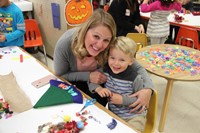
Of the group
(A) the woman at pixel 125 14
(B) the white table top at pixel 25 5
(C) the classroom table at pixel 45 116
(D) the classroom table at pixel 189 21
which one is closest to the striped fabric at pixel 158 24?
(A) the woman at pixel 125 14

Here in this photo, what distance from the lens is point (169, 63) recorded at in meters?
2.02

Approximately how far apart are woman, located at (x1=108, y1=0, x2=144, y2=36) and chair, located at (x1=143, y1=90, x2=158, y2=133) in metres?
1.63

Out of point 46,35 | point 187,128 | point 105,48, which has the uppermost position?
point 105,48

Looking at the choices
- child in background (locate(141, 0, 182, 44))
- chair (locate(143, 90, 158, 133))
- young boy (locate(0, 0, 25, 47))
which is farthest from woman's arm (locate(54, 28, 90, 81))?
child in background (locate(141, 0, 182, 44))

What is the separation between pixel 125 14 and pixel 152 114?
5.72 ft

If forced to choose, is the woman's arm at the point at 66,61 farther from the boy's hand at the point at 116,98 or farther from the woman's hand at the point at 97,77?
the boy's hand at the point at 116,98

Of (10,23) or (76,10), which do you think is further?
(76,10)

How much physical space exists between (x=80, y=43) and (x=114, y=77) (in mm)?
350

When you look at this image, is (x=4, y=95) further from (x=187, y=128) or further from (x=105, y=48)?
(x=187, y=128)

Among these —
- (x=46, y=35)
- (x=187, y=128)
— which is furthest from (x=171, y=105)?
(x=46, y=35)

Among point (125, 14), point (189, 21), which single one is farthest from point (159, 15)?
point (189, 21)

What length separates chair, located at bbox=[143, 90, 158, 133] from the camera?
1377 mm

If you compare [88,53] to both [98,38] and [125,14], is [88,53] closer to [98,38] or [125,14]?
[98,38]

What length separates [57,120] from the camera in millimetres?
1096
